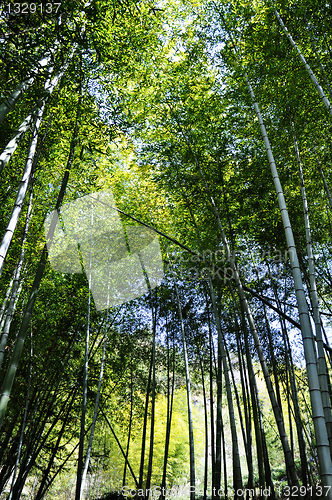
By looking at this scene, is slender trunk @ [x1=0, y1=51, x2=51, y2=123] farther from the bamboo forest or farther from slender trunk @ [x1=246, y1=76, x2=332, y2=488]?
slender trunk @ [x1=246, y1=76, x2=332, y2=488]

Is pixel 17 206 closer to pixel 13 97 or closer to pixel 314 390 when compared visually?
pixel 13 97

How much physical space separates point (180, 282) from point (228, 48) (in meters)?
3.92

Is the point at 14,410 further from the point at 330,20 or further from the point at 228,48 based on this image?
the point at 330,20

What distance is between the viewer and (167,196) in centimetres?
505

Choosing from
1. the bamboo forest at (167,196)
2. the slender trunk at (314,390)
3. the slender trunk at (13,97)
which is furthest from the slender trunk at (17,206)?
the slender trunk at (314,390)

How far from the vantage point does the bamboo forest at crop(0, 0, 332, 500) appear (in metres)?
2.30

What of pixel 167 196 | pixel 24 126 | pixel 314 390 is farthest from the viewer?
pixel 167 196

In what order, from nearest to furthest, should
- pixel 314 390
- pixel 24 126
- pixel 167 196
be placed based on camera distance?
pixel 314 390 → pixel 24 126 → pixel 167 196

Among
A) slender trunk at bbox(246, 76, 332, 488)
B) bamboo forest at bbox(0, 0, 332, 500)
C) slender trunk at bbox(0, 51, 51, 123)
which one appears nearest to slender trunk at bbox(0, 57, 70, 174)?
bamboo forest at bbox(0, 0, 332, 500)

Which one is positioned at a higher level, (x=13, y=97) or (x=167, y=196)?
(x=167, y=196)

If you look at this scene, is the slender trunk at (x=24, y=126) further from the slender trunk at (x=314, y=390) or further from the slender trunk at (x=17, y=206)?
the slender trunk at (x=314, y=390)

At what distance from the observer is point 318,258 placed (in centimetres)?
528

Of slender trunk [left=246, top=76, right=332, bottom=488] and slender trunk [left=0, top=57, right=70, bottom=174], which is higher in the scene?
slender trunk [left=0, top=57, right=70, bottom=174]

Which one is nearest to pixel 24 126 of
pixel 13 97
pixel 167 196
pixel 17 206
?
pixel 13 97
